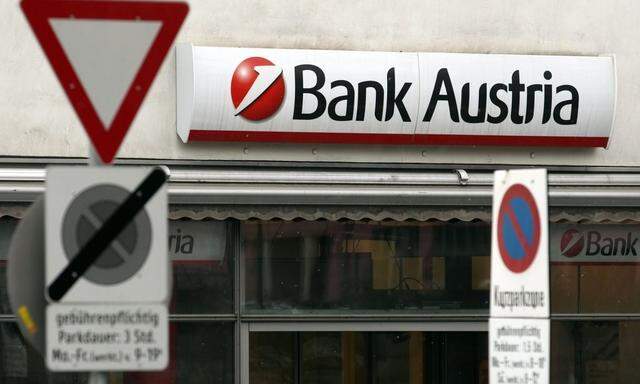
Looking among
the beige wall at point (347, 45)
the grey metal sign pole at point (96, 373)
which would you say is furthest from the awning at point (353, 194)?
the grey metal sign pole at point (96, 373)

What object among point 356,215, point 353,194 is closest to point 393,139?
point 353,194

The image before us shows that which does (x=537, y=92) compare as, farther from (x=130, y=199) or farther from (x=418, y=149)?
(x=130, y=199)

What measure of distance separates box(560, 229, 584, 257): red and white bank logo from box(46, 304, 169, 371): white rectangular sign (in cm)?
734

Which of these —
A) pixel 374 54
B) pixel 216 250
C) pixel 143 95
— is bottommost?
pixel 216 250

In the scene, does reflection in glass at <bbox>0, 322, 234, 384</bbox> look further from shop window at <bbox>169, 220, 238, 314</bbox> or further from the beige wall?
the beige wall

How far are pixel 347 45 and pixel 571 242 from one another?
255 centimetres

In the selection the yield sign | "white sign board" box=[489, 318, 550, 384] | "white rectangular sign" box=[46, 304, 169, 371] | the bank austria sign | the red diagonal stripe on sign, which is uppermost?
the bank austria sign

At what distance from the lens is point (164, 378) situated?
1170 centimetres

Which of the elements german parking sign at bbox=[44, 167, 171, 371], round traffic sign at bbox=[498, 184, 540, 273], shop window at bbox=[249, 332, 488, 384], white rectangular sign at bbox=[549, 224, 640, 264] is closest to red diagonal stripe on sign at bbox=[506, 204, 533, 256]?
round traffic sign at bbox=[498, 184, 540, 273]

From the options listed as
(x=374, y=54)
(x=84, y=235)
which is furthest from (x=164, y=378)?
(x=84, y=235)

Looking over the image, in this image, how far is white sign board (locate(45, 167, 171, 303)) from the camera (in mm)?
5395

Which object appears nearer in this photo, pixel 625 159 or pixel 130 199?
pixel 130 199

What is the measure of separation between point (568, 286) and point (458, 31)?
92.5 inches

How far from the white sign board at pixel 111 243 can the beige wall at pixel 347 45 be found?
6.03 m
